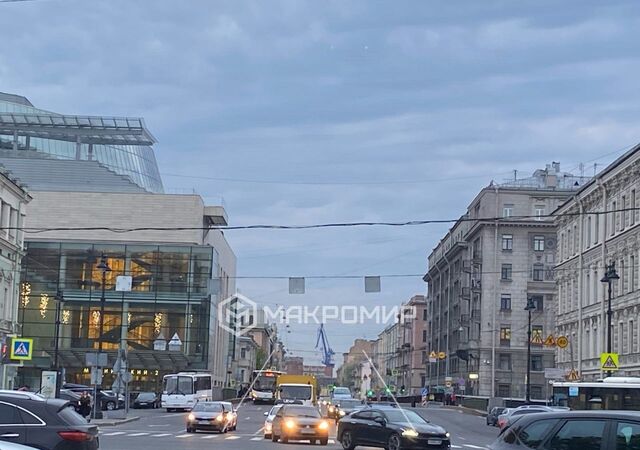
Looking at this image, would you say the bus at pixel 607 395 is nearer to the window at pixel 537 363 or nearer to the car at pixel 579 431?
the car at pixel 579 431

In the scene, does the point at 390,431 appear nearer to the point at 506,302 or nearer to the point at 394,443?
the point at 394,443

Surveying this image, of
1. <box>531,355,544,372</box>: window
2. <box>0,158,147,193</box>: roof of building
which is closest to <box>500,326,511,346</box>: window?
<box>531,355,544,372</box>: window

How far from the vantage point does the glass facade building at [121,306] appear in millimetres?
96188

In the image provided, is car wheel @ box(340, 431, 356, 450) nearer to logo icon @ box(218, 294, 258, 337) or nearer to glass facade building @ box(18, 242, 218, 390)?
glass facade building @ box(18, 242, 218, 390)

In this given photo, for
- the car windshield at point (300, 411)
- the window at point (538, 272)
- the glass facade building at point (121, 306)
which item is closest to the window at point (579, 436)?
the car windshield at point (300, 411)

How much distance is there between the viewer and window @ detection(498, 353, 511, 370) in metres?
103

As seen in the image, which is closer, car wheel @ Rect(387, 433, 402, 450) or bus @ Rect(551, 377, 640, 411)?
car wheel @ Rect(387, 433, 402, 450)

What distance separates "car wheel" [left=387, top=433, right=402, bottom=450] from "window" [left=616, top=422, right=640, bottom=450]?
16.7 meters

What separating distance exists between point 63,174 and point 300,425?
80.4 m

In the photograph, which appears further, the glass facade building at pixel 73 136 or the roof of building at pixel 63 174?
the glass facade building at pixel 73 136

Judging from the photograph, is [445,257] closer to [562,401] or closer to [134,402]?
[134,402]

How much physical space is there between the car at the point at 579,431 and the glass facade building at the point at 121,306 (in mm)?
83719

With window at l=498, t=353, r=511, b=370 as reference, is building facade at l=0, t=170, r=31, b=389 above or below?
above

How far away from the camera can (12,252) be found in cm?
6194
